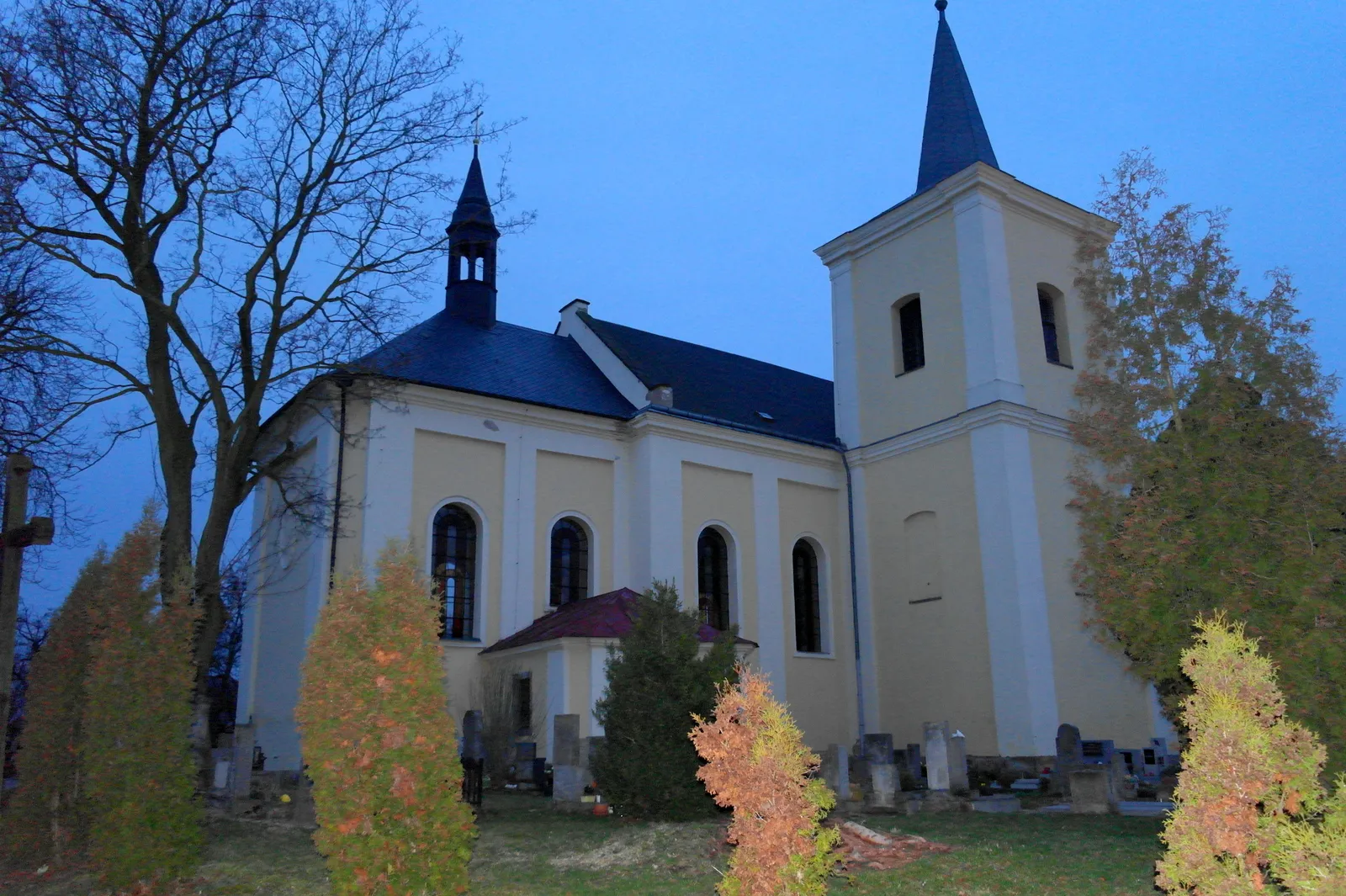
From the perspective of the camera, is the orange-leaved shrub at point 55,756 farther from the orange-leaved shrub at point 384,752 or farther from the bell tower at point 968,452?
the bell tower at point 968,452

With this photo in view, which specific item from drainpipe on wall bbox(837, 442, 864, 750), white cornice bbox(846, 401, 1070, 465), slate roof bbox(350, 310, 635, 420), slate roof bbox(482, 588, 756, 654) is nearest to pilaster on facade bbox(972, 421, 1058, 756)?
white cornice bbox(846, 401, 1070, 465)

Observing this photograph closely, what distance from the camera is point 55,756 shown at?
1116 cm

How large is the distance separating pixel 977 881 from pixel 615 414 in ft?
48.7

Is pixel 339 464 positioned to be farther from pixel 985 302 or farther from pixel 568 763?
pixel 985 302

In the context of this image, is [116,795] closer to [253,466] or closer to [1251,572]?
[253,466]

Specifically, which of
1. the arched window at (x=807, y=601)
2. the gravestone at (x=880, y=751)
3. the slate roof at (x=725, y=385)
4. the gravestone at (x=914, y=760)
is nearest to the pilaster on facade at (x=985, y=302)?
the slate roof at (x=725, y=385)

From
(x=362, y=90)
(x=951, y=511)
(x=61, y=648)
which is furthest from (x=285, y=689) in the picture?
(x=951, y=511)

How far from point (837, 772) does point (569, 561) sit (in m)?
8.93

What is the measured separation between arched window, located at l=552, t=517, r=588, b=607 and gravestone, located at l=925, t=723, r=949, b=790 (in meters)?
8.66

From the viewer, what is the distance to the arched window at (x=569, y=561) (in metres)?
21.1

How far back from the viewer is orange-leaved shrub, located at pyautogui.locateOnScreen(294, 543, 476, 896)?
7273 mm

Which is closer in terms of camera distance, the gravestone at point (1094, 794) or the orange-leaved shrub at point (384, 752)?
the orange-leaved shrub at point (384, 752)

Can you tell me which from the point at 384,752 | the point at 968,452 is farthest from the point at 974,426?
the point at 384,752

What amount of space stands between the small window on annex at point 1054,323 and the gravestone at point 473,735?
602 inches
